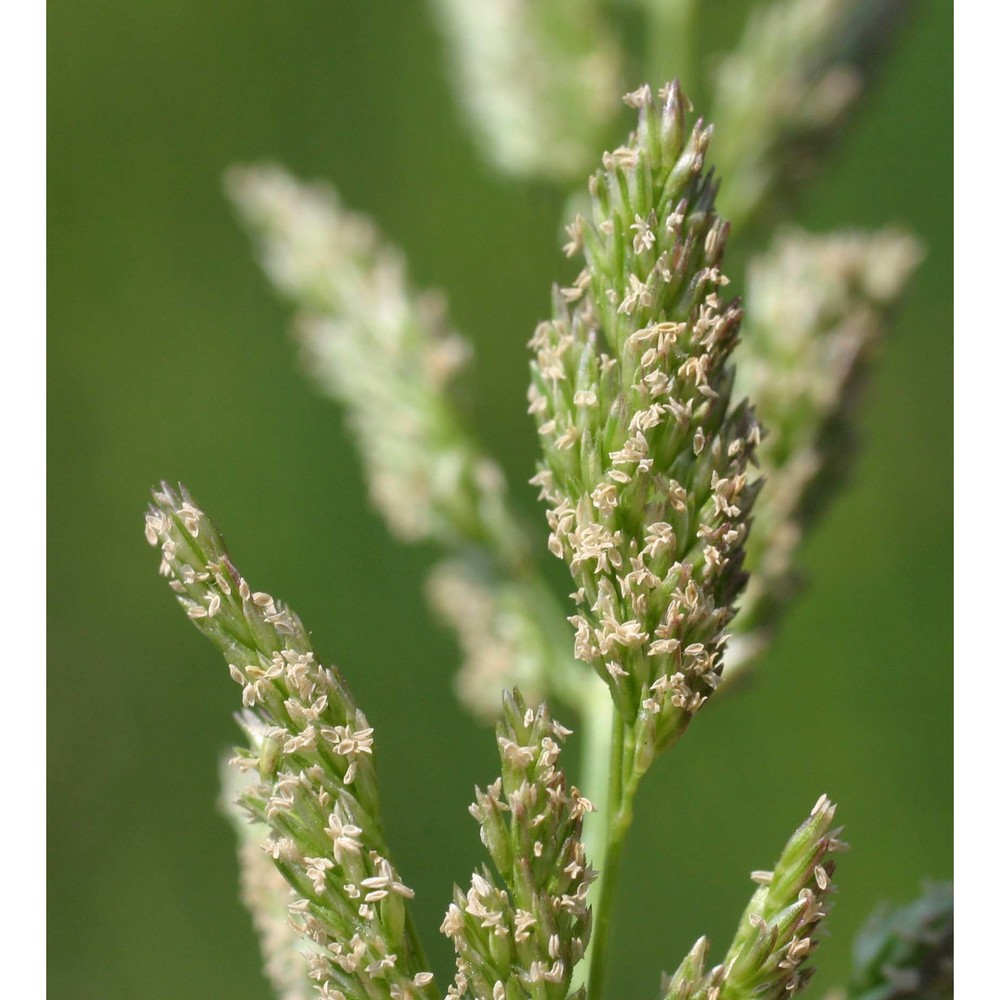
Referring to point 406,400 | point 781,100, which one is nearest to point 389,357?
point 406,400

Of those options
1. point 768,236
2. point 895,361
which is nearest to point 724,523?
point 768,236

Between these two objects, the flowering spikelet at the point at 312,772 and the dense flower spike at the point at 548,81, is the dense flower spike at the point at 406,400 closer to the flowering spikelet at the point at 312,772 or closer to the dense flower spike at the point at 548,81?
the dense flower spike at the point at 548,81

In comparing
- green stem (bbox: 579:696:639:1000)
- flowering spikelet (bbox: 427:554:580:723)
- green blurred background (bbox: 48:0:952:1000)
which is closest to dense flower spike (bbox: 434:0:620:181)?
flowering spikelet (bbox: 427:554:580:723)

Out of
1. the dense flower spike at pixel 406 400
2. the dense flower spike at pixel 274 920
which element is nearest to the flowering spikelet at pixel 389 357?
the dense flower spike at pixel 406 400

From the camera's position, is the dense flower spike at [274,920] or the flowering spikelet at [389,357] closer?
the dense flower spike at [274,920]

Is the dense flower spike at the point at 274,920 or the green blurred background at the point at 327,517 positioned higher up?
the green blurred background at the point at 327,517
